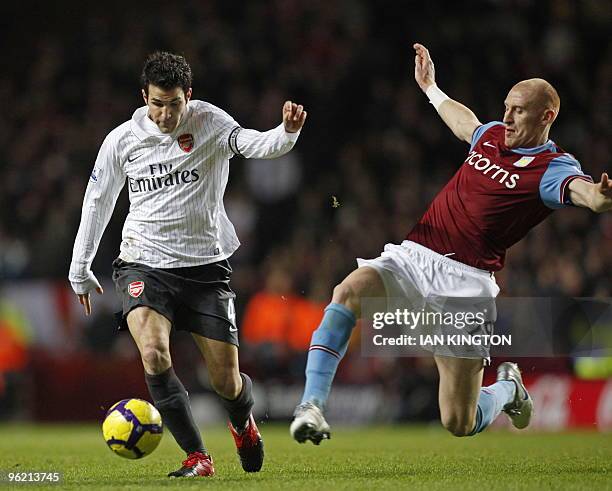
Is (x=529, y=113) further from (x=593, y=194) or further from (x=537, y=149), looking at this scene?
(x=593, y=194)

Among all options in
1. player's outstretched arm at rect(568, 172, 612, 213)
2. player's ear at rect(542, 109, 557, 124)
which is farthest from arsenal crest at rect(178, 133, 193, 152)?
player's outstretched arm at rect(568, 172, 612, 213)

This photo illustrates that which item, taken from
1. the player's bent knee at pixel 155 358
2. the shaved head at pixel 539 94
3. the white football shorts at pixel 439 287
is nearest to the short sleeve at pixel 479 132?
the shaved head at pixel 539 94

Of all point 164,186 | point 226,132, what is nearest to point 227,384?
point 164,186

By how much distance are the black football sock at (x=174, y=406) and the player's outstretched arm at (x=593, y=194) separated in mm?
2391

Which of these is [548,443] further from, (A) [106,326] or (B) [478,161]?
(A) [106,326]

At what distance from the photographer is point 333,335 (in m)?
6.10

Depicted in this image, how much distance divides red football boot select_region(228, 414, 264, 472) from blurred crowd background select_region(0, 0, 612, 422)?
215 inches

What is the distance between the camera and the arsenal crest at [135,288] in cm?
644

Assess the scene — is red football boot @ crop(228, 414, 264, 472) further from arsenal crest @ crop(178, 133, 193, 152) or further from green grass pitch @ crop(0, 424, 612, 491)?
arsenal crest @ crop(178, 133, 193, 152)

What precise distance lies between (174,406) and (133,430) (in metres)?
0.26

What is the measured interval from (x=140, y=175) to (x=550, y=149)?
2385 millimetres

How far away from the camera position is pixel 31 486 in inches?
232

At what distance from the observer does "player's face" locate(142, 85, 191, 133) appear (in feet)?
21.2

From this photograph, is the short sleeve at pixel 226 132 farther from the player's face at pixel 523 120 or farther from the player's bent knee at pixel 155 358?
the player's face at pixel 523 120
